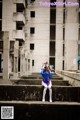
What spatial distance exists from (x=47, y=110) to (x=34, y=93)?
308 inches

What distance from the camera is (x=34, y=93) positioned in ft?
46.8

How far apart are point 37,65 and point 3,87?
4119 centimetres

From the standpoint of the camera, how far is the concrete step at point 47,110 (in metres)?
6.43

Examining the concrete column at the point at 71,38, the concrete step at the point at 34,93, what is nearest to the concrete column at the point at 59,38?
the concrete column at the point at 71,38

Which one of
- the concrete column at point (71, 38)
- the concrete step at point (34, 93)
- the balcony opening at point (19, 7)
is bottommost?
the concrete step at point (34, 93)

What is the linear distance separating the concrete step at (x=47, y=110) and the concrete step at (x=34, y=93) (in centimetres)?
750

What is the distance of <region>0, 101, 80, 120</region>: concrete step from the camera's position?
21.1 ft

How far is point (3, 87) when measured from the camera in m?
13.9

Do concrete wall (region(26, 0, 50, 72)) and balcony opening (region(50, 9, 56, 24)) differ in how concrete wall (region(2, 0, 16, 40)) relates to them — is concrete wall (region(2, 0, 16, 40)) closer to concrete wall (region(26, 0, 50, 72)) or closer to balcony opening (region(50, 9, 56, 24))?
concrete wall (region(26, 0, 50, 72))

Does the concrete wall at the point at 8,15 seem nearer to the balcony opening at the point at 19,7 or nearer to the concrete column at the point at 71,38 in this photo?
the balcony opening at the point at 19,7

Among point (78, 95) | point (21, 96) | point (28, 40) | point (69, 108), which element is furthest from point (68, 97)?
point (28, 40)

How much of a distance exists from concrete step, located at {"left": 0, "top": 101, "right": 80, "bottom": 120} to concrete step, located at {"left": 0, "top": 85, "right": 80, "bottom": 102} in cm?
750

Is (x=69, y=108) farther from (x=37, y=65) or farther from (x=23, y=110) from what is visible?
(x=37, y=65)

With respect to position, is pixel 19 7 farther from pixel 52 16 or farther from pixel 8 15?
pixel 52 16
